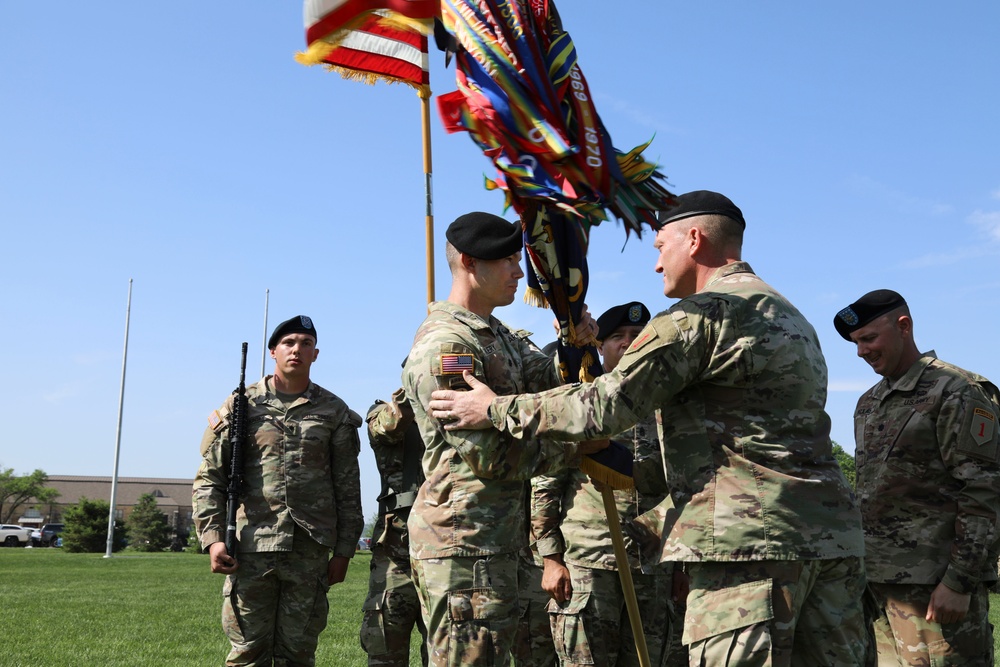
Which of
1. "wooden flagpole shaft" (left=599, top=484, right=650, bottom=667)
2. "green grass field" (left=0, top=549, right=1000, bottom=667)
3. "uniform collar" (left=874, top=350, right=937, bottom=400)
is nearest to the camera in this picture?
"wooden flagpole shaft" (left=599, top=484, right=650, bottom=667)

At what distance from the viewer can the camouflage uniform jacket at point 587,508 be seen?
19.3ft

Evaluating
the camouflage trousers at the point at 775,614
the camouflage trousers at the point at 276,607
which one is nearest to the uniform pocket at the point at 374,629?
the camouflage trousers at the point at 276,607

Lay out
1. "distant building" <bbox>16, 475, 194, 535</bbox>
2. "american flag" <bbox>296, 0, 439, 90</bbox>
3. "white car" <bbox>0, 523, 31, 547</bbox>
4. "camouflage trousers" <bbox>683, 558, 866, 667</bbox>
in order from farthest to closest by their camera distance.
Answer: "distant building" <bbox>16, 475, 194, 535</bbox> → "white car" <bbox>0, 523, 31, 547</bbox> → "american flag" <bbox>296, 0, 439, 90</bbox> → "camouflage trousers" <bbox>683, 558, 866, 667</bbox>

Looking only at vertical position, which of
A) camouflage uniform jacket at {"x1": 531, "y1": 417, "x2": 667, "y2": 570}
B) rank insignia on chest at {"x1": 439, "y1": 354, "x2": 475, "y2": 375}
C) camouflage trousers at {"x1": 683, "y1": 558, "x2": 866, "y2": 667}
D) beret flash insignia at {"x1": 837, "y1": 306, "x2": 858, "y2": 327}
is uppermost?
beret flash insignia at {"x1": 837, "y1": 306, "x2": 858, "y2": 327}

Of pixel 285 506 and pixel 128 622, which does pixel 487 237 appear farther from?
pixel 128 622

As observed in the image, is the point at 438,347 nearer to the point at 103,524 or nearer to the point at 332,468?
the point at 332,468

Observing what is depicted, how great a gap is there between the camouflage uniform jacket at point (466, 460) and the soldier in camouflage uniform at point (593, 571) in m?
1.43

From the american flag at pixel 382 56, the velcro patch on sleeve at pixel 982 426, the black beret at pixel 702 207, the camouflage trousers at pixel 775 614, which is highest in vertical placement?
the american flag at pixel 382 56

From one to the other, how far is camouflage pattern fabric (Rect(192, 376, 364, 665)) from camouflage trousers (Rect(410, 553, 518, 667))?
2985 millimetres

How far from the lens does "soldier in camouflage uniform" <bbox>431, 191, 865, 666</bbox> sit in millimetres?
3520

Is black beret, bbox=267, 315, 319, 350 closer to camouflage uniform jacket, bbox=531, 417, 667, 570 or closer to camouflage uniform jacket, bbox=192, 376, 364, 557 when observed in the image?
camouflage uniform jacket, bbox=192, 376, 364, 557

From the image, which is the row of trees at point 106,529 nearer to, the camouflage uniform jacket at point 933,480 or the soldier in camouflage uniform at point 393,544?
the soldier in camouflage uniform at point 393,544

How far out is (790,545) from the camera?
3.53m

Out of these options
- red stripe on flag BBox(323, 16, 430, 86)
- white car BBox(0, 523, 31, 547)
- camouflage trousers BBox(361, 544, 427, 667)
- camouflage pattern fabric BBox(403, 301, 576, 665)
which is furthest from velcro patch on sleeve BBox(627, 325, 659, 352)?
white car BBox(0, 523, 31, 547)
